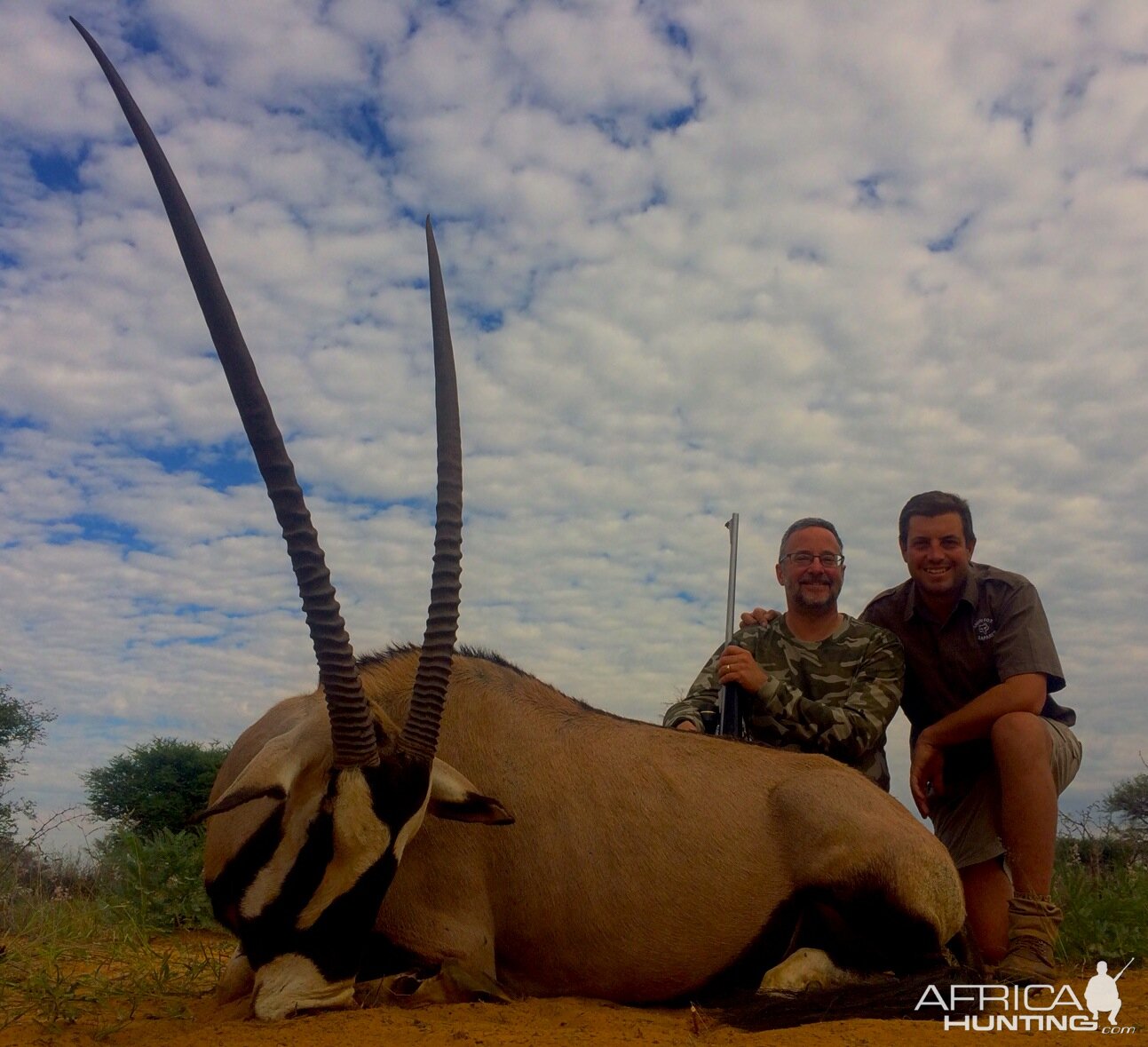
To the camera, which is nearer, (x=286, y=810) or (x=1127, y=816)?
(x=286, y=810)

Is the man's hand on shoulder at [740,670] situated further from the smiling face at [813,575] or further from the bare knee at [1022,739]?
the bare knee at [1022,739]

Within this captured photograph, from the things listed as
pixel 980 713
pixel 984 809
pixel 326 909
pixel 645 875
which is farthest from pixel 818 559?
pixel 326 909

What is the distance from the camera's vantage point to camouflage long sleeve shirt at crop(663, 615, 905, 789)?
6.14 meters

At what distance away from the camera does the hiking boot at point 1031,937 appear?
17.0 ft

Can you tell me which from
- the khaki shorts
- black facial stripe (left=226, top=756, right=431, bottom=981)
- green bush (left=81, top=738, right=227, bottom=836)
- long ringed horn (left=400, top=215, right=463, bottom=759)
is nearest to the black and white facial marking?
black facial stripe (left=226, top=756, right=431, bottom=981)

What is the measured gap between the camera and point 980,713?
6.06m

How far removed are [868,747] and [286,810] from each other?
3534 mm

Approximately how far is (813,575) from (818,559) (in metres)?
0.11

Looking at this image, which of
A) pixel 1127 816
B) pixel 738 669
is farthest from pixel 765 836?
pixel 1127 816

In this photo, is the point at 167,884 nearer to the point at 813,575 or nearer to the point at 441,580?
the point at 441,580

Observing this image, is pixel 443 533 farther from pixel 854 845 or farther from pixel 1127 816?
pixel 1127 816

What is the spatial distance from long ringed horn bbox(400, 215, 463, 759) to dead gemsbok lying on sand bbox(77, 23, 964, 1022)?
0.01 metres

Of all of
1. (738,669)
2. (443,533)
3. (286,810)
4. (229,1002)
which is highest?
(443,533)

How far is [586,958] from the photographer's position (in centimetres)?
468
